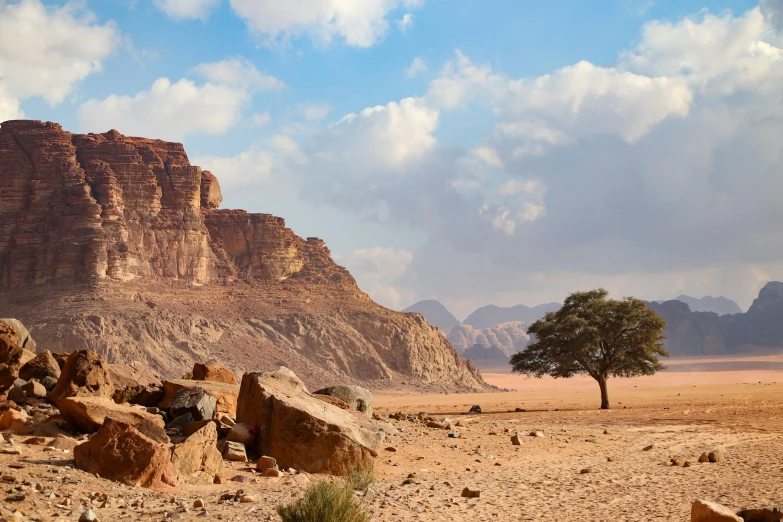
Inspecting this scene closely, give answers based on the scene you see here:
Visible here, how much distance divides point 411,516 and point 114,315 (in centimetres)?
7428

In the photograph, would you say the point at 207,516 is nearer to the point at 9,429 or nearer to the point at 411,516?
the point at 411,516

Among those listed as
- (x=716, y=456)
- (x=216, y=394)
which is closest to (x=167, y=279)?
(x=216, y=394)

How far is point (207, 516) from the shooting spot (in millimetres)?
8328

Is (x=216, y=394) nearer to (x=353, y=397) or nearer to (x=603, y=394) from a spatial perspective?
(x=353, y=397)

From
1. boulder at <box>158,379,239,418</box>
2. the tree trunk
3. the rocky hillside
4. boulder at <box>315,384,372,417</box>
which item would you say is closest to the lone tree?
the tree trunk

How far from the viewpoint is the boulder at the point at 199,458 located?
32.9ft

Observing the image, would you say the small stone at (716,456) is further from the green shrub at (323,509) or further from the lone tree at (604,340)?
the lone tree at (604,340)

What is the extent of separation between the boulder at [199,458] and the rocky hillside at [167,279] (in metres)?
64.8

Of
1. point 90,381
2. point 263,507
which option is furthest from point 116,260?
point 263,507

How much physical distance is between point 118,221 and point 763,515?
296 ft

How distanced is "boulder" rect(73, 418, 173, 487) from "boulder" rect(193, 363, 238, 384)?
8.29 meters

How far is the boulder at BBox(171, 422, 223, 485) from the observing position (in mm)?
10024

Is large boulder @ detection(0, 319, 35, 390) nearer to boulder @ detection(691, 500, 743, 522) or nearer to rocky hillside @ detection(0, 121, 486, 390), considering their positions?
boulder @ detection(691, 500, 743, 522)

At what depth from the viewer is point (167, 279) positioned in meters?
91.4
